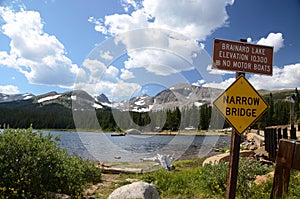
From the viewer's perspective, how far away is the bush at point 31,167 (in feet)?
19.5

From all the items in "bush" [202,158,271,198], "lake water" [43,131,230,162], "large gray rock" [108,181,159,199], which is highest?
"bush" [202,158,271,198]

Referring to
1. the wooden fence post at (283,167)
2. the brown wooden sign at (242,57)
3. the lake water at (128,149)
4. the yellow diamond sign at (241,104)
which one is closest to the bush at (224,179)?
the wooden fence post at (283,167)

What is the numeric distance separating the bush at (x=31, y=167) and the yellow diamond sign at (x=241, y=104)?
4.18m

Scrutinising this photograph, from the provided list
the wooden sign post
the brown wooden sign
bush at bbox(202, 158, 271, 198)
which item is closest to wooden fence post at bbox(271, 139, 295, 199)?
the wooden sign post

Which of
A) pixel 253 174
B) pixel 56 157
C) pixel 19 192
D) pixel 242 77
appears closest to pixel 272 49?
pixel 242 77

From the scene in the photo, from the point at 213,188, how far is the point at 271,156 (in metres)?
4.74

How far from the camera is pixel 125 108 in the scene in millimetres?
15086

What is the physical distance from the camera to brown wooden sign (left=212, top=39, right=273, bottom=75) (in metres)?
4.99

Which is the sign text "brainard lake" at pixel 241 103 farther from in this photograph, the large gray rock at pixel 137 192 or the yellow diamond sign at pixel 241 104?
the large gray rock at pixel 137 192

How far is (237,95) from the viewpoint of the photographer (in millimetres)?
4980

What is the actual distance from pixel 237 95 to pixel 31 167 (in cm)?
467

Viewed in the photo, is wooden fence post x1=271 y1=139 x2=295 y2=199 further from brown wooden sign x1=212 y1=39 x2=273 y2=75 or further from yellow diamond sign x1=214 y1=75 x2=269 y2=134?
brown wooden sign x1=212 y1=39 x2=273 y2=75

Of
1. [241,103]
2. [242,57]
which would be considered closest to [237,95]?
[241,103]

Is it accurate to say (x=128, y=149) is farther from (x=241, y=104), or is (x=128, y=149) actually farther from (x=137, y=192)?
(x=241, y=104)
